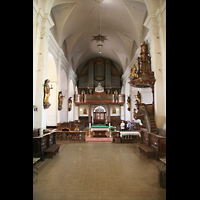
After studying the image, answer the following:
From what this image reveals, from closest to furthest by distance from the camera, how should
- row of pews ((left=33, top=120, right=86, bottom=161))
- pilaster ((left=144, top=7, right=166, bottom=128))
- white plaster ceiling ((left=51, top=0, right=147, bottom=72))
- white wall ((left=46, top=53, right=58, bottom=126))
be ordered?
row of pews ((left=33, top=120, right=86, bottom=161)) → pilaster ((left=144, top=7, right=166, bottom=128)) → white plaster ceiling ((left=51, top=0, right=147, bottom=72)) → white wall ((left=46, top=53, right=58, bottom=126))

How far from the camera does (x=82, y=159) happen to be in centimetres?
530

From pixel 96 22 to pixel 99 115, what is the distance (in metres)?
12.4

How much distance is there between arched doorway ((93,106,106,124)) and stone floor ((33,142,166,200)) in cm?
1536

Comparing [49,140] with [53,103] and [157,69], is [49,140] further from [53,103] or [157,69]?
[157,69]

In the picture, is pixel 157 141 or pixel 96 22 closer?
pixel 157 141

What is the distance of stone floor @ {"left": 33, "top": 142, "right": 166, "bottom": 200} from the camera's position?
292cm

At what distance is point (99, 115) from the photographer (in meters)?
21.1

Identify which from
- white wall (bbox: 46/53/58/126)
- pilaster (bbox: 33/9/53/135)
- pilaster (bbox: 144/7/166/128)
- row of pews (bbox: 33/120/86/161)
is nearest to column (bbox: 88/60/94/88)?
white wall (bbox: 46/53/58/126)

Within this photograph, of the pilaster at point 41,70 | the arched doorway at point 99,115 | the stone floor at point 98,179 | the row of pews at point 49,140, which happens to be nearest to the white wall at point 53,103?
the row of pews at point 49,140

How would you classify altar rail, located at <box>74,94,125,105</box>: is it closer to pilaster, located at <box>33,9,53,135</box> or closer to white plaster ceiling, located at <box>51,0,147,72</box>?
white plaster ceiling, located at <box>51,0,147,72</box>

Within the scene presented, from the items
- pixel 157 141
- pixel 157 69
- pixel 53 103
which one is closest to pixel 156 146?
pixel 157 141

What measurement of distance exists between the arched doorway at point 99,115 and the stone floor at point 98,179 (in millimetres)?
15362
